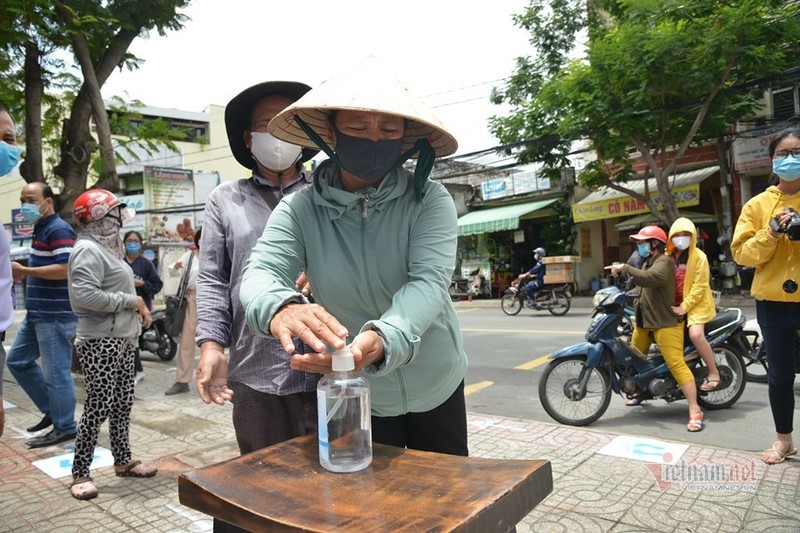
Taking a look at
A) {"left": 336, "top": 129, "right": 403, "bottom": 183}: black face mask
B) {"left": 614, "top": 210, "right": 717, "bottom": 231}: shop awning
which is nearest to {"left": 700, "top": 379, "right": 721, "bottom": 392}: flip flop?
{"left": 336, "top": 129, "right": 403, "bottom": 183}: black face mask

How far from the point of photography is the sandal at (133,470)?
11.7 feet

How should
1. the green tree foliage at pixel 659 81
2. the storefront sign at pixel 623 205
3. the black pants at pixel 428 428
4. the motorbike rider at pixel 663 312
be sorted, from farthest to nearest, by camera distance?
the storefront sign at pixel 623 205 < the green tree foliage at pixel 659 81 < the motorbike rider at pixel 663 312 < the black pants at pixel 428 428

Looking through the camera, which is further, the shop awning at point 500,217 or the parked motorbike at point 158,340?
the shop awning at point 500,217

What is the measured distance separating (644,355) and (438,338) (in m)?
3.85

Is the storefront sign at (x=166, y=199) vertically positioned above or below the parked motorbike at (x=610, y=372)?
above

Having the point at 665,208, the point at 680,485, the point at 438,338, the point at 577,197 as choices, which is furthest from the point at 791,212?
the point at 577,197

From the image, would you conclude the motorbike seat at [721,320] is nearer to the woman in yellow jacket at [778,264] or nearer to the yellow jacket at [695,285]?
the yellow jacket at [695,285]

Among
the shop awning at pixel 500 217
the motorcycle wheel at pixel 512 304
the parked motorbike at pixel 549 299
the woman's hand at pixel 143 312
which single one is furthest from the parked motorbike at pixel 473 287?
the woman's hand at pixel 143 312

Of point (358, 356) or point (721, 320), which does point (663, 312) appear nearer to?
point (721, 320)

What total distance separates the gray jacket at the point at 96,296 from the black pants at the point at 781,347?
3810mm

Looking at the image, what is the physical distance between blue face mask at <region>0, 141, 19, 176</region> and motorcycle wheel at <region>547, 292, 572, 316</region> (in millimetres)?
12457

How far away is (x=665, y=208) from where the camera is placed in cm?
1311

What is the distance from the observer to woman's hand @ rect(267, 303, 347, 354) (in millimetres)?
1158

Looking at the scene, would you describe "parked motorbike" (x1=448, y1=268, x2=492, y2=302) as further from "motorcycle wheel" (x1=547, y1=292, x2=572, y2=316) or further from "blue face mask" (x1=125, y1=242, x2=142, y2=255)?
"blue face mask" (x1=125, y1=242, x2=142, y2=255)
